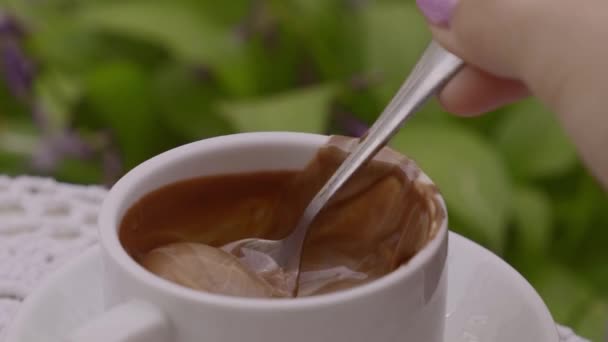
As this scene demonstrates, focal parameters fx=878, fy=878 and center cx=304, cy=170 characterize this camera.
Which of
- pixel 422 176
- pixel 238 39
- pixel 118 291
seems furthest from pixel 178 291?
pixel 238 39

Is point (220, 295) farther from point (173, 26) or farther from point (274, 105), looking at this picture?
point (173, 26)

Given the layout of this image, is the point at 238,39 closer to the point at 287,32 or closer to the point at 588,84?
the point at 287,32

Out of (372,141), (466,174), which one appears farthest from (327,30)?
(372,141)

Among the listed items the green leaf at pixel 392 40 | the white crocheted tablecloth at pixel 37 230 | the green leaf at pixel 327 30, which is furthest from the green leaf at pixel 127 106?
the white crocheted tablecloth at pixel 37 230

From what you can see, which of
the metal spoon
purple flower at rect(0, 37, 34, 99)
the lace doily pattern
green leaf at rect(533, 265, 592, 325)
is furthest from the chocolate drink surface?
purple flower at rect(0, 37, 34, 99)

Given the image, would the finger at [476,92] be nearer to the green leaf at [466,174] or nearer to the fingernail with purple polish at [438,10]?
the fingernail with purple polish at [438,10]

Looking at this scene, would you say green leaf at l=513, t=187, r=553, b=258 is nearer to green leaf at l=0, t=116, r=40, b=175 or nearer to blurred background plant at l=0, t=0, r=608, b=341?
blurred background plant at l=0, t=0, r=608, b=341
